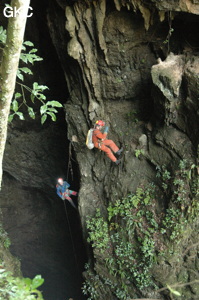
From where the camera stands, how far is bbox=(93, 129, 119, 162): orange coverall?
762 cm

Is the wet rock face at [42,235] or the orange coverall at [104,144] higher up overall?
the orange coverall at [104,144]

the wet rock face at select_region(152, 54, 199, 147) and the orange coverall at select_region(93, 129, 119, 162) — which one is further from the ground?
the wet rock face at select_region(152, 54, 199, 147)

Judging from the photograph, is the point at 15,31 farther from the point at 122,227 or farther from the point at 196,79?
the point at 122,227

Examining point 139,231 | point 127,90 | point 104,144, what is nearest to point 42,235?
point 139,231

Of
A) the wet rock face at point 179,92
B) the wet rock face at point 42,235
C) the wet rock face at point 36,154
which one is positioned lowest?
the wet rock face at point 42,235

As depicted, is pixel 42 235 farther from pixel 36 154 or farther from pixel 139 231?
pixel 139 231

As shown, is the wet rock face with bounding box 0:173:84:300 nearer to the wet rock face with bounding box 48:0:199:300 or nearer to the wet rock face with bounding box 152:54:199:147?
the wet rock face with bounding box 48:0:199:300

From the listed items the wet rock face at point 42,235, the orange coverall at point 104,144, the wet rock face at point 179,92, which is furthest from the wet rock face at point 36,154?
the wet rock face at point 179,92

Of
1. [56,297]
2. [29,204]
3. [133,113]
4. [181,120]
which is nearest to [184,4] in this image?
[181,120]

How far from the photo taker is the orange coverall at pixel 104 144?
7625mm

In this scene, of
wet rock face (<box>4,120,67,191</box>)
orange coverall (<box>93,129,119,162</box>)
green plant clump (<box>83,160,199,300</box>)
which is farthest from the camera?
wet rock face (<box>4,120,67,191</box>)

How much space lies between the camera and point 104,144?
25.7 ft

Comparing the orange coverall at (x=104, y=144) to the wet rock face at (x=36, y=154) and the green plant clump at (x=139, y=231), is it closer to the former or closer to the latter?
the green plant clump at (x=139, y=231)

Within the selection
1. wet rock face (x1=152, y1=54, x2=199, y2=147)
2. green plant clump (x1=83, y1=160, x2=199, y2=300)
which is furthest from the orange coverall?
wet rock face (x1=152, y1=54, x2=199, y2=147)
